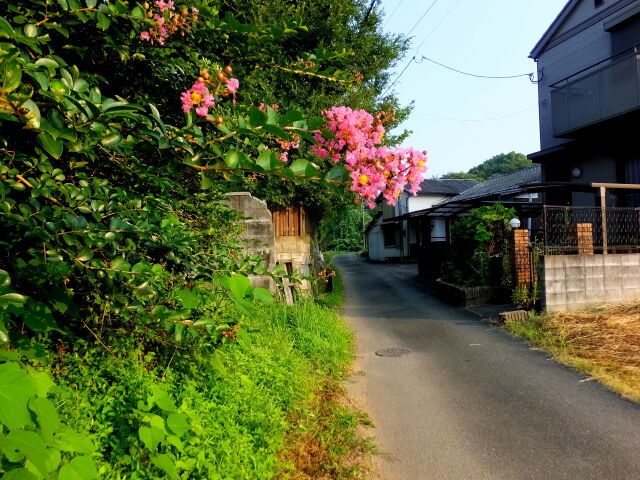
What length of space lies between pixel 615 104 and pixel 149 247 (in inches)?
454

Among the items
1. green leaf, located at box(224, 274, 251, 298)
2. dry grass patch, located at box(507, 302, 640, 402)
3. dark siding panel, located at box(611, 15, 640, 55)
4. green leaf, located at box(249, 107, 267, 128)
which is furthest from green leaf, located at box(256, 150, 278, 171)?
dark siding panel, located at box(611, 15, 640, 55)

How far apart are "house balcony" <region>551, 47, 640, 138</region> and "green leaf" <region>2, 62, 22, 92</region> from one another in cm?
1160

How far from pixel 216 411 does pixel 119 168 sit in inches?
70.8

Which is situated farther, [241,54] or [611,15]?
[611,15]

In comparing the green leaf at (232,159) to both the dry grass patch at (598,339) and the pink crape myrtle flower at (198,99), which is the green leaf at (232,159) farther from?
the dry grass patch at (598,339)

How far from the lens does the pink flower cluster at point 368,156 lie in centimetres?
201

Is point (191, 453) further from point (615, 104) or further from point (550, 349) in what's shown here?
point (615, 104)

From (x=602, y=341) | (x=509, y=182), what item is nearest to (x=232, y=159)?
(x=602, y=341)

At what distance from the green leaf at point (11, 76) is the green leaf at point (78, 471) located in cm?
126

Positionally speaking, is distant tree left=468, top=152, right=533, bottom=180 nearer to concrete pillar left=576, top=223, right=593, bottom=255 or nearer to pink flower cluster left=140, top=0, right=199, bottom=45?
concrete pillar left=576, top=223, right=593, bottom=255

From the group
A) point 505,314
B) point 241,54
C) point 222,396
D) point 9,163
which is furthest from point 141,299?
point 505,314

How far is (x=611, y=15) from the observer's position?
10.8 m

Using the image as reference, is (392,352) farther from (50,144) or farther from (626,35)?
(626,35)

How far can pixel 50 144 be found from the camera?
1.29m
